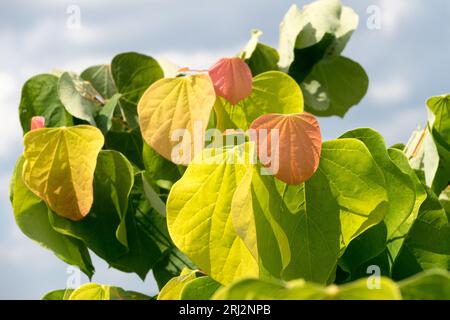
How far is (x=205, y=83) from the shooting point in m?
1.06

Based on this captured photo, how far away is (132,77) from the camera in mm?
1348

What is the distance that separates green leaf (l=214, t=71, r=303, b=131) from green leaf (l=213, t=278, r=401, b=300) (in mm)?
581

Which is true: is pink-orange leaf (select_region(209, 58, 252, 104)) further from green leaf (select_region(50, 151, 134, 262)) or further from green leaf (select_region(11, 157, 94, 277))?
green leaf (select_region(11, 157, 94, 277))

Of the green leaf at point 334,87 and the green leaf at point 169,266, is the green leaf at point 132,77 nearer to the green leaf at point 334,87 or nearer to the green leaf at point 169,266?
the green leaf at point 169,266

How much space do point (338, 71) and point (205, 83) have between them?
2.02 ft

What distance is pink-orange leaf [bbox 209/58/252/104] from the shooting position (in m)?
1.08

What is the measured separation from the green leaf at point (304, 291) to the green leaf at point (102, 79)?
3.02 feet

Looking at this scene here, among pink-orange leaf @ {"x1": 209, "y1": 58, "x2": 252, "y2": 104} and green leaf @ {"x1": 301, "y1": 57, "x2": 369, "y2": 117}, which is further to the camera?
green leaf @ {"x1": 301, "y1": 57, "x2": 369, "y2": 117}

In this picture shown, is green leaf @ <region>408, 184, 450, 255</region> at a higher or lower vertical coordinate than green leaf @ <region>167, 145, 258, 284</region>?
lower

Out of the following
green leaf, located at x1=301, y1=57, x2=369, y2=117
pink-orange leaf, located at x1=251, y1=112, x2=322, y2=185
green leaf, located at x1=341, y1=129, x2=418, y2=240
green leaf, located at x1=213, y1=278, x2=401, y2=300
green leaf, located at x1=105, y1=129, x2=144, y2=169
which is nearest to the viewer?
green leaf, located at x1=213, y1=278, x2=401, y2=300

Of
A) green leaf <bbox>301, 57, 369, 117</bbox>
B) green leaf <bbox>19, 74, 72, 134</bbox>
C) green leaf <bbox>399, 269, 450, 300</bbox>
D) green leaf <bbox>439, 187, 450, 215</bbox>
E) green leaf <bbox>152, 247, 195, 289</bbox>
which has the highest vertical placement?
green leaf <bbox>19, 74, 72, 134</bbox>

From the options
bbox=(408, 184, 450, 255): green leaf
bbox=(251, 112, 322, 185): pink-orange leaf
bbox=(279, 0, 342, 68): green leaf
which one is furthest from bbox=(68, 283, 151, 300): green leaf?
bbox=(279, 0, 342, 68): green leaf
